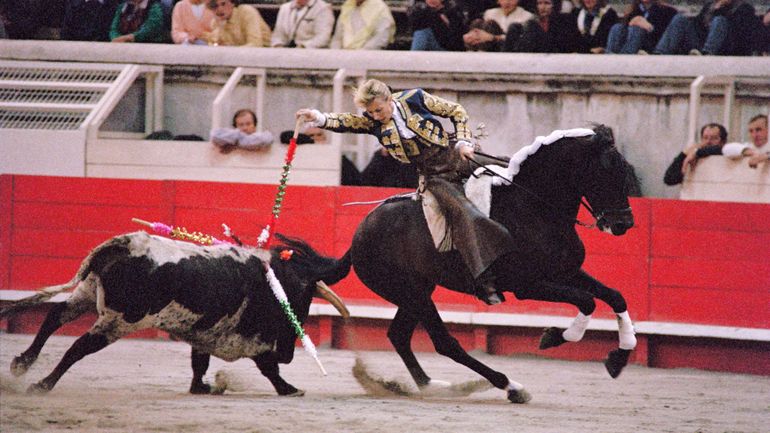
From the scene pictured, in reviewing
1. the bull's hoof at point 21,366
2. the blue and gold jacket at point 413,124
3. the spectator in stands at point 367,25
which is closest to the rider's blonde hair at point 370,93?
the blue and gold jacket at point 413,124

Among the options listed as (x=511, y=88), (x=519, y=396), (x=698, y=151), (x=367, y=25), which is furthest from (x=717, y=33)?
(x=519, y=396)

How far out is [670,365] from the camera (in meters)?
8.58

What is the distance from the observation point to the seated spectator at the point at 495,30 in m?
10.3

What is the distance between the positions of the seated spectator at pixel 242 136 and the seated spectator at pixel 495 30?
1808mm

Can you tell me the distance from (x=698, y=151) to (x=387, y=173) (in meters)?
2.17

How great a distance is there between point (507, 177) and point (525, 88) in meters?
3.98

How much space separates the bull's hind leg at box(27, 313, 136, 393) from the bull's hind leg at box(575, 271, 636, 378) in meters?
2.17

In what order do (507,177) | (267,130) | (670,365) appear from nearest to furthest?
(507,177)
(670,365)
(267,130)

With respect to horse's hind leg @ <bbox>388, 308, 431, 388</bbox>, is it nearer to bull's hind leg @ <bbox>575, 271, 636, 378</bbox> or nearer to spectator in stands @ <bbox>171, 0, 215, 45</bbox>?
bull's hind leg @ <bbox>575, 271, 636, 378</bbox>

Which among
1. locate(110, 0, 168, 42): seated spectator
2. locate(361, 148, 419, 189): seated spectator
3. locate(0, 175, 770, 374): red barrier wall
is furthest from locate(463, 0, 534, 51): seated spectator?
locate(110, 0, 168, 42): seated spectator

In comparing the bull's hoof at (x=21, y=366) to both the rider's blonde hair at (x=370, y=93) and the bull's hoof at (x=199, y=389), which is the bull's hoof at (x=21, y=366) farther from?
the rider's blonde hair at (x=370, y=93)

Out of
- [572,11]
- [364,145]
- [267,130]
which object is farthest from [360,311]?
[572,11]

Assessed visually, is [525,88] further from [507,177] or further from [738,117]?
[507,177]

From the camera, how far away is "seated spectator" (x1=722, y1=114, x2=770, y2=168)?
8.88m
